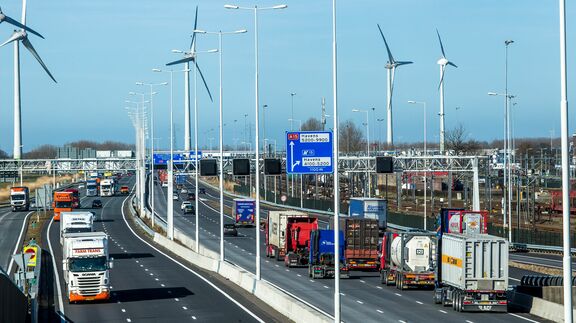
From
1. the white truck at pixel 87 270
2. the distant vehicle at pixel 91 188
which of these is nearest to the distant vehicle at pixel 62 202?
the distant vehicle at pixel 91 188

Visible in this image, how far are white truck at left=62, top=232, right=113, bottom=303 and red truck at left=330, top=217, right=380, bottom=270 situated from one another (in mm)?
19012

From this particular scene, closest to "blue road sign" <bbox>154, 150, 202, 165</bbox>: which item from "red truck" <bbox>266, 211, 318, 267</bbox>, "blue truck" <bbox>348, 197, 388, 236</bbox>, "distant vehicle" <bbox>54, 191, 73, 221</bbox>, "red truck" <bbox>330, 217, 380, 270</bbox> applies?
"distant vehicle" <bbox>54, 191, 73, 221</bbox>

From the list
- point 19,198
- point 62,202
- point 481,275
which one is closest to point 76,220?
point 62,202

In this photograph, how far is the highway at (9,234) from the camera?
78.1m

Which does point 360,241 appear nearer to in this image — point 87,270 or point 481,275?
point 481,275

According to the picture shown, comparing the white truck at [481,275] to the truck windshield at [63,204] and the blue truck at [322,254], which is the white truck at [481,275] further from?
the truck windshield at [63,204]

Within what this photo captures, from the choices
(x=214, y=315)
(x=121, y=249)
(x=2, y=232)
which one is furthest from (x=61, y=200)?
(x=214, y=315)

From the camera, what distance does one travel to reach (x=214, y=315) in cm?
4403

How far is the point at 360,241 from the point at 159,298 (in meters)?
17.7

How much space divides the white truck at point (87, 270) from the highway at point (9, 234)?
16.2 m

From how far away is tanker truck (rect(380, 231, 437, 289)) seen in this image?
2163 inches

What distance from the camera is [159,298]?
5178cm

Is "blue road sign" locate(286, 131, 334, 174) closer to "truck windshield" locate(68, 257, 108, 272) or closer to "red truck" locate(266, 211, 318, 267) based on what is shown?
"truck windshield" locate(68, 257, 108, 272)

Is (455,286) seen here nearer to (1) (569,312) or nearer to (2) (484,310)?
(2) (484,310)
